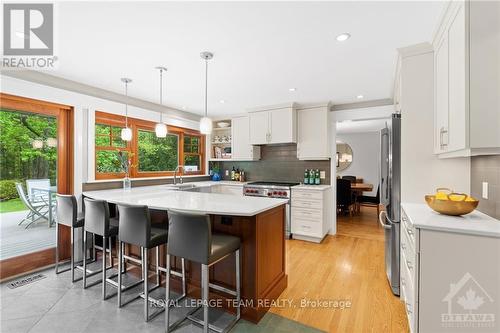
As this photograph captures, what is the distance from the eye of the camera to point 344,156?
8180 mm

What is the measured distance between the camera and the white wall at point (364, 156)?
770 centimetres

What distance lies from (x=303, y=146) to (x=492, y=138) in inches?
119

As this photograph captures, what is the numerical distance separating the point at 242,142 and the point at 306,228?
217 cm

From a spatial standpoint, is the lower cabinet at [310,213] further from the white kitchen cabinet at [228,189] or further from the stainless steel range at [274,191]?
the white kitchen cabinet at [228,189]

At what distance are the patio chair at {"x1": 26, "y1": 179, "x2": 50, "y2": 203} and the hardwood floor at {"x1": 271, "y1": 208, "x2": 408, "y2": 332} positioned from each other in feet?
10.5

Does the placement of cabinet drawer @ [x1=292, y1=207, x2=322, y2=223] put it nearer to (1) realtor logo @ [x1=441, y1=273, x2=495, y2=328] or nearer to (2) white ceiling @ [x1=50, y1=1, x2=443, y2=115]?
(2) white ceiling @ [x1=50, y1=1, x2=443, y2=115]

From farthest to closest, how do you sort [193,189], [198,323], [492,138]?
[193,189] < [198,323] < [492,138]

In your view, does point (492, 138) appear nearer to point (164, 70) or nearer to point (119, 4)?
point (119, 4)

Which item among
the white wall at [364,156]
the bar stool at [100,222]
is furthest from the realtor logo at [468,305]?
the white wall at [364,156]

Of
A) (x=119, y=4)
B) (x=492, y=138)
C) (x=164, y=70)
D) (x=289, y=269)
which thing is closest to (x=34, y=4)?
(x=119, y=4)

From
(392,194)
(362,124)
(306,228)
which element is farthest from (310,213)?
(362,124)

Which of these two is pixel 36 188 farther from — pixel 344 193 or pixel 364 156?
pixel 364 156

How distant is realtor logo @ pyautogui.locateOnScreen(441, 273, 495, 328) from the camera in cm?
135

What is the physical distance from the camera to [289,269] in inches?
117
